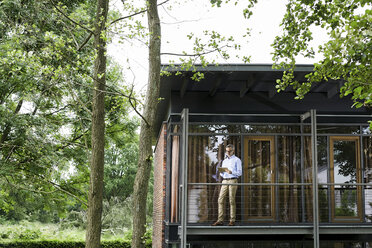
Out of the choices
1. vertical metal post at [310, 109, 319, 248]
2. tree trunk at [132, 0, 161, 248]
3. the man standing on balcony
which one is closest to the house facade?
the man standing on balcony

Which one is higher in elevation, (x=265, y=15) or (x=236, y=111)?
(x=265, y=15)

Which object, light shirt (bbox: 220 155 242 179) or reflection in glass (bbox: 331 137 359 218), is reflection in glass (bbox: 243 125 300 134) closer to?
reflection in glass (bbox: 331 137 359 218)

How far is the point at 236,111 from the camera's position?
12.1 meters

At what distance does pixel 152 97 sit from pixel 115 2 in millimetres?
2847

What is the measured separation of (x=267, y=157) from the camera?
11.8 metres

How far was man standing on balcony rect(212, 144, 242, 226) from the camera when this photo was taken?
34.9 ft

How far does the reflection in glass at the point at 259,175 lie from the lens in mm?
11516

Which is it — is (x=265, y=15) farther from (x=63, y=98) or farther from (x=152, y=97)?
(x=152, y=97)

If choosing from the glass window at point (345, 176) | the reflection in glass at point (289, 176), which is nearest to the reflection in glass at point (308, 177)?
the reflection in glass at point (289, 176)

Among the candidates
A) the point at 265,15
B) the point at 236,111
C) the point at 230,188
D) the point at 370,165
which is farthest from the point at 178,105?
the point at 265,15

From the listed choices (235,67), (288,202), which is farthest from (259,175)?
(235,67)

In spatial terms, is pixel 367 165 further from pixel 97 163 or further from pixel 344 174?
pixel 97 163

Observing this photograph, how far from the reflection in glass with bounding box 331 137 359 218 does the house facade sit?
0.02 meters

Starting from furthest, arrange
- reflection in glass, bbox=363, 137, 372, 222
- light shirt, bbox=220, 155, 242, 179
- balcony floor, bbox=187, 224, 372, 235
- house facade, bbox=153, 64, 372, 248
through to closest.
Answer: reflection in glass, bbox=363, 137, 372, 222 < house facade, bbox=153, 64, 372, 248 < light shirt, bbox=220, 155, 242, 179 < balcony floor, bbox=187, 224, 372, 235
